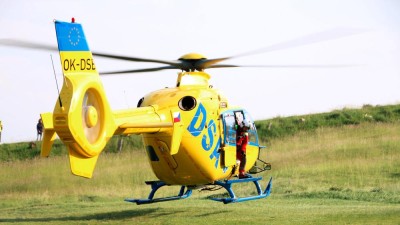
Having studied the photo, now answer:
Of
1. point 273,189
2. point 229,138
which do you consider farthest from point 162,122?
point 273,189

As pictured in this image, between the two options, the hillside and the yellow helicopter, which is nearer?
the yellow helicopter

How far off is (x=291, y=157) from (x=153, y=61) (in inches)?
722

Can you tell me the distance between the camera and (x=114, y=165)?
120 feet

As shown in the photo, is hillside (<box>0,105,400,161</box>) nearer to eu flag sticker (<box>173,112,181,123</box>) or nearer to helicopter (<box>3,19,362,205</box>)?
helicopter (<box>3,19,362,205</box>)

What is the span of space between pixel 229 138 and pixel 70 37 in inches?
255

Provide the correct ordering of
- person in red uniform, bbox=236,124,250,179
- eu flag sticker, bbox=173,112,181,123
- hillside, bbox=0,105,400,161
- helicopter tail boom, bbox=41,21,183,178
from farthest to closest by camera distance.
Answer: hillside, bbox=0,105,400,161 → person in red uniform, bbox=236,124,250,179 → eu flag sticker, bbox=173,112,181,123 → helicopter tail boom, bbox=41,21,183,178

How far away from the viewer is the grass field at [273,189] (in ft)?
63.9

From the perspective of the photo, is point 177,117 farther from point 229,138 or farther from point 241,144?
point 241,144

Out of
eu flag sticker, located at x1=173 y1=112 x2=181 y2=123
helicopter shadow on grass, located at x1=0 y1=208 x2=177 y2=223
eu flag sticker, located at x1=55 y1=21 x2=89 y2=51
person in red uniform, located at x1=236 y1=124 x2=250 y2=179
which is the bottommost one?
helicopter shadow on grass, located at x1=0 y1=208 x2=177 y2=223

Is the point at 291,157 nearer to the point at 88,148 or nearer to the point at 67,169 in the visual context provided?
the point at 67,169

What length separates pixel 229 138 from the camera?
1977cm

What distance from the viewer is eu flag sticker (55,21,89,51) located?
14.1 m

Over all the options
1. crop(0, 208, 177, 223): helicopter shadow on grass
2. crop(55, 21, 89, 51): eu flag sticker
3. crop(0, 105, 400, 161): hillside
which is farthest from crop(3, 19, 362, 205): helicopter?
crop(0, 105, 400, 161): hillside

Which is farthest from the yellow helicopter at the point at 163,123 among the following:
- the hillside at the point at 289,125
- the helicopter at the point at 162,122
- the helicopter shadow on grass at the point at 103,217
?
the hillside at the point at 289,125
